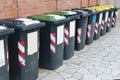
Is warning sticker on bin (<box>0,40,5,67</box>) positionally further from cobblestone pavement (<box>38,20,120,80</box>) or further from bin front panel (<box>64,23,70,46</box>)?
bin front panel (<box>64,23,70,46</box>)

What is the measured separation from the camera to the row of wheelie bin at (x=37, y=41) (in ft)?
13.9

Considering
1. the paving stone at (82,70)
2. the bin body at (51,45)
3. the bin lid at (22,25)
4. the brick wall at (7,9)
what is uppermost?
the brick wall at (7,9)

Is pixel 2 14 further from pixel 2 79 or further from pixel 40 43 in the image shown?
pixel 2 79

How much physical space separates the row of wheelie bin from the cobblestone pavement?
226 millimetres

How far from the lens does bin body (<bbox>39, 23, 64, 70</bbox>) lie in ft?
17.4

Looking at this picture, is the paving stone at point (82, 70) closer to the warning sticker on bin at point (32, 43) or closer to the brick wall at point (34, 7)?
the warning sticker on bin at point (32, 43)

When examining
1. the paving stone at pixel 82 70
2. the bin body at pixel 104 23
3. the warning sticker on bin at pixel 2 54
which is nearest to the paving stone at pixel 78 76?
the paving stone at pixel 82 70

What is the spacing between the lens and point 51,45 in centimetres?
535

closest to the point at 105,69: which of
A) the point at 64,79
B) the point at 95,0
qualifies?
the point at 64,79

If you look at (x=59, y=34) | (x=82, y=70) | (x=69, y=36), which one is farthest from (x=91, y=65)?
(x=59, y=34)

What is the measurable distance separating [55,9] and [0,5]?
2.83 meters

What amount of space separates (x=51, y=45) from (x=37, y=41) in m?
0.61

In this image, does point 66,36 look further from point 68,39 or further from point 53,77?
point 53,77

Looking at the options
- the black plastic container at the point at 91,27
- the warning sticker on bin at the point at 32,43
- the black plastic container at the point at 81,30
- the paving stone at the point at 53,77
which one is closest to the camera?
the warning sticker on bin at the point at 32,43
